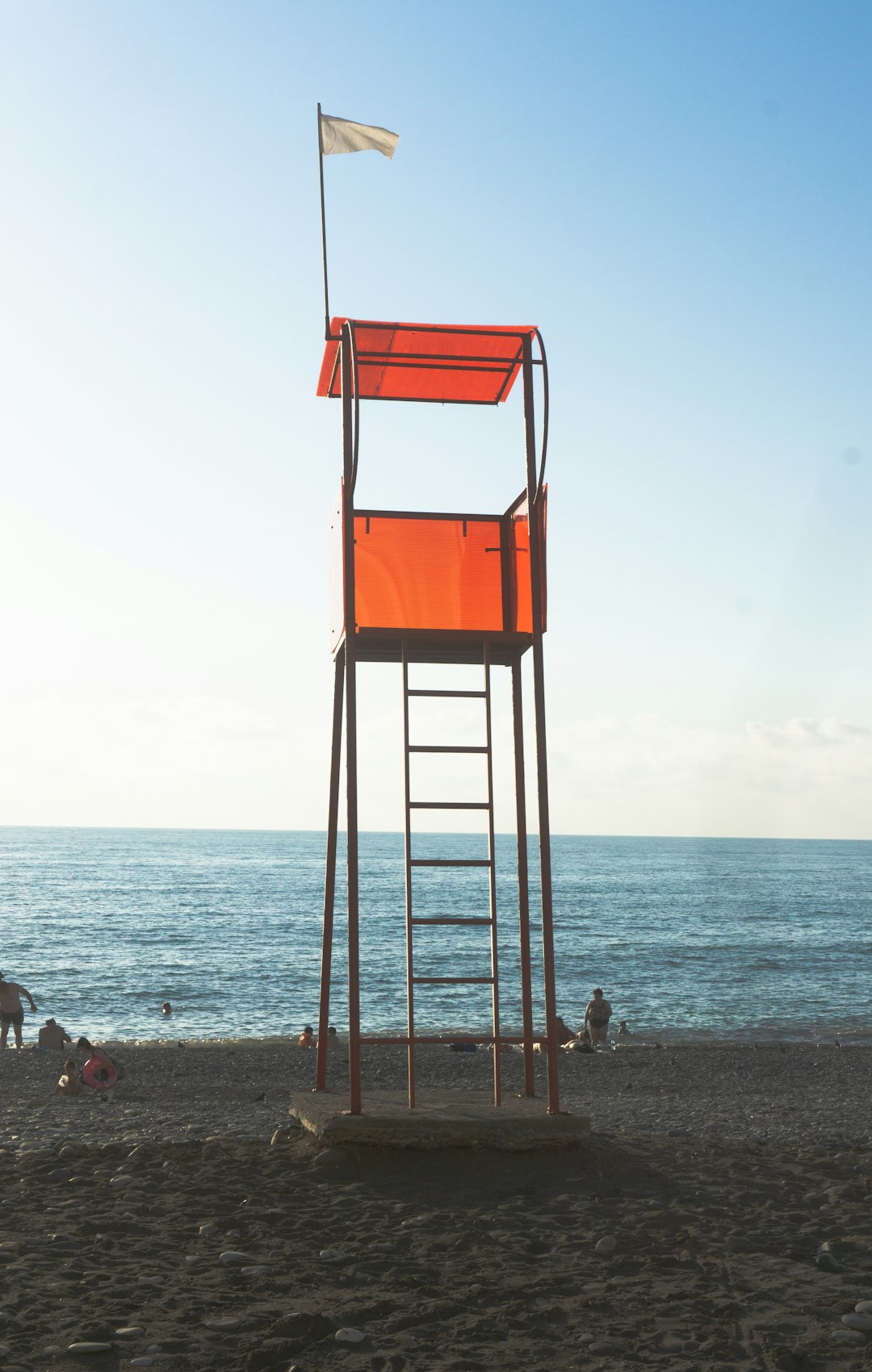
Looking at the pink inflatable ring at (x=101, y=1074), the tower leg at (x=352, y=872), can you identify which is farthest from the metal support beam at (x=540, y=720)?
the pink inflatable ring at (x=101, y=1074)

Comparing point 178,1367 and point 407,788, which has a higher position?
point 407,788

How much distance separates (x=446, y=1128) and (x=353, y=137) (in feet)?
24.7

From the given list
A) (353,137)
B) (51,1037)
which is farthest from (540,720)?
(51,1037)

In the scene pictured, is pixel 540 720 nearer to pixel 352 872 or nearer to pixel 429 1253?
pixel 352 872

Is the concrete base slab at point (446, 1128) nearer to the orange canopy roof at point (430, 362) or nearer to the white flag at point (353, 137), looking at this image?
the orange canopy roof at point (430, 362)

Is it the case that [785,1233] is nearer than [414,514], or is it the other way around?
[785,1233]

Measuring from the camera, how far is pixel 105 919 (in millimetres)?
66625

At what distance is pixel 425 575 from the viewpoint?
30.6 ft

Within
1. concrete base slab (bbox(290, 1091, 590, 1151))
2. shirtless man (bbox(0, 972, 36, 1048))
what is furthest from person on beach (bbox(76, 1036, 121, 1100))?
shirtless man (bbox(0, 972, 36, 1048))

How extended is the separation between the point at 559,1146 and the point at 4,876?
353 ft

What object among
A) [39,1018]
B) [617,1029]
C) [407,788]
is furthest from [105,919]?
[407,788]

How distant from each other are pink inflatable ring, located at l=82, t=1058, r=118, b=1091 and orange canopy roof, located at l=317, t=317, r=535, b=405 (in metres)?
9.04

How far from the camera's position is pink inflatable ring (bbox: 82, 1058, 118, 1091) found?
1444 cm

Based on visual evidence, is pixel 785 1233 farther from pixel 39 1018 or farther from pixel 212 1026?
pixel 39 1018
